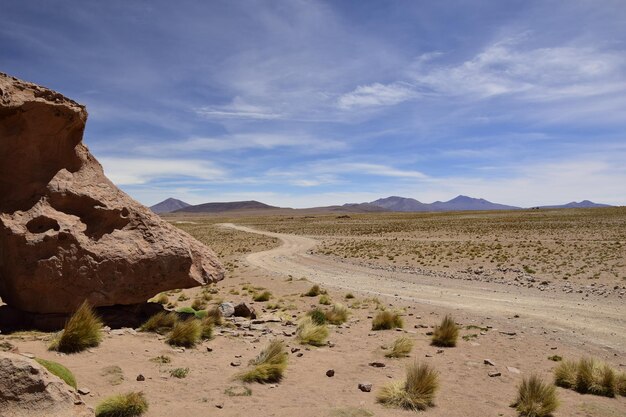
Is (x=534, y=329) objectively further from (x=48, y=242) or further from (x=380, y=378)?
(x=48, y=242)

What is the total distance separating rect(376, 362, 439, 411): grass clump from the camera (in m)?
7.82

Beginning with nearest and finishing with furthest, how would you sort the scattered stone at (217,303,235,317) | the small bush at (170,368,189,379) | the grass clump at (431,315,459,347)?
the small bush at (170,368,189,379) → the grass clump at (431,315,459,347) → the scattered stone at (217,303,235,317)

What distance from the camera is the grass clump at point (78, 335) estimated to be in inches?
351

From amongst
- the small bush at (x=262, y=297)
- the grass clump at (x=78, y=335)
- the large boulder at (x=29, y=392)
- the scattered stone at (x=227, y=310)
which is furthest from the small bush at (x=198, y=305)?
the large boulder at (x=29, y=392)

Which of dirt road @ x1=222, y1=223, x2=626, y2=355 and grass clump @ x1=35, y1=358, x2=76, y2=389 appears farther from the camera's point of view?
dirt road @ x1=222, y1=223, x2=626, y2=355

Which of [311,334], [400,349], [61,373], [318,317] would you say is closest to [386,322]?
[318,317]

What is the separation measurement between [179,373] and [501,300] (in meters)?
14.5

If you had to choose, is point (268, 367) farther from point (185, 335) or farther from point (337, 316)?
point (337, 316)

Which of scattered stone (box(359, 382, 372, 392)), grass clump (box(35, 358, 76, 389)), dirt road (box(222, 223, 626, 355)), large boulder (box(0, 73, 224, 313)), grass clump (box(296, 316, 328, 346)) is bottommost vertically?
dirt road (box(222, 223, 626, 355))

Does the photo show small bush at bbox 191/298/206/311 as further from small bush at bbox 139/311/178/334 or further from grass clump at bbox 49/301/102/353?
grass clump at bbox 49/301/102/353

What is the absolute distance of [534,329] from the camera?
13.8 metres

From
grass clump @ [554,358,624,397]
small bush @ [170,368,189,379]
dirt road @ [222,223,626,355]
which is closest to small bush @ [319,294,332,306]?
dirt road @ [222,223,626,355]

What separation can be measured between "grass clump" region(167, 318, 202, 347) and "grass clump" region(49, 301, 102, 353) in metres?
1.57

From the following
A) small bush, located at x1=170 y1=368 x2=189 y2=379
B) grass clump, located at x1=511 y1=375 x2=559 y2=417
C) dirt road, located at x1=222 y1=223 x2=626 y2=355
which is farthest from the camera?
dirt road, located at x1=222 y1=223 x2=626 y2=355
